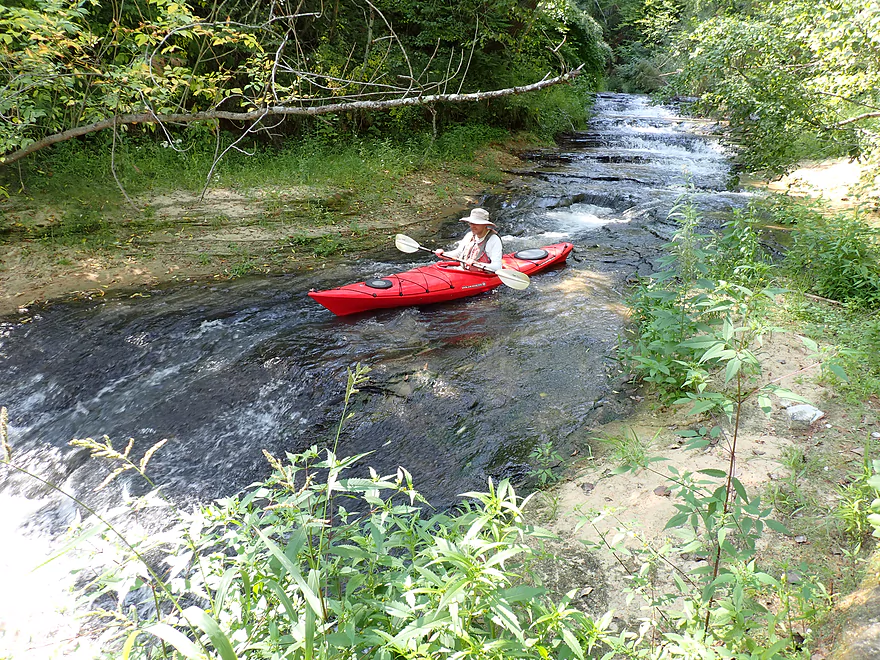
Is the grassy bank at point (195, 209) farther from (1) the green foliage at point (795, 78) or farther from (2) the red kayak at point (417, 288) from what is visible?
(1) the green foliage at point (795, 78)

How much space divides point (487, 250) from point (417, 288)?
43.1 inches

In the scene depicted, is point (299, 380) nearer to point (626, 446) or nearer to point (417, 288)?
point (417, 288)

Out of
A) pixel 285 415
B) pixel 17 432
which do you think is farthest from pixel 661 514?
pixel 17 432

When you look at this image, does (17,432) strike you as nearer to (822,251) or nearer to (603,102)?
(822,251)

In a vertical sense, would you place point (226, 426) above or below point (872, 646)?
below

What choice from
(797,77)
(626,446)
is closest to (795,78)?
(797,77)

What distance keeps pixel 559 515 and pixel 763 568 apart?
93 cm

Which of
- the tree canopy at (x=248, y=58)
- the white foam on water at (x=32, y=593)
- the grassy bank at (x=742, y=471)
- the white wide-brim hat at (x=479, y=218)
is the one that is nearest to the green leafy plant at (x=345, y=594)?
the grassy bank at (x=742, y=471)

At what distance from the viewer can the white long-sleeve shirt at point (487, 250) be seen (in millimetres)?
5766

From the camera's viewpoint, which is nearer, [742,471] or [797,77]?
[742,471]

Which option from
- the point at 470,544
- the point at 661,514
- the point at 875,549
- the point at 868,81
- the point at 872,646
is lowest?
the point at 661,514

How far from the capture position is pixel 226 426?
3.74 m

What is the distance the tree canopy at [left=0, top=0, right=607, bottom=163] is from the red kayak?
5.52 feet

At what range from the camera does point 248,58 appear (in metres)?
5.94
